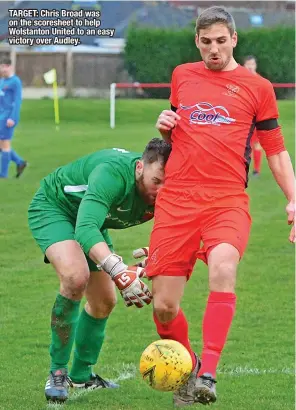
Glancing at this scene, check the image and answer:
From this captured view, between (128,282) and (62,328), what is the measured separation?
1140 millimetres

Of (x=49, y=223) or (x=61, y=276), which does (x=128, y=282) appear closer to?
(x=61, y=276)

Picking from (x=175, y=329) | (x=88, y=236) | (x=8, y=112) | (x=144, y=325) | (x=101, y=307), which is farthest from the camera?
(x=8, y=112)

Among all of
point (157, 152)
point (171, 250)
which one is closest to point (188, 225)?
point (171, 250)

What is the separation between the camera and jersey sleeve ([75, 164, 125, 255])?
6.29 meters

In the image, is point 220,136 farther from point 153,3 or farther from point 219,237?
point 153,3

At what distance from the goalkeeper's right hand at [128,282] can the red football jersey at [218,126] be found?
69cm

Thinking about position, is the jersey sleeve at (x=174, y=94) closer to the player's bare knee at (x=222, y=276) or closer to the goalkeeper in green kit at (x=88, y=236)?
the goalkeeper in green kit at (x=88, y=236)

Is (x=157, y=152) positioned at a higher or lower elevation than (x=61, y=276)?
higher

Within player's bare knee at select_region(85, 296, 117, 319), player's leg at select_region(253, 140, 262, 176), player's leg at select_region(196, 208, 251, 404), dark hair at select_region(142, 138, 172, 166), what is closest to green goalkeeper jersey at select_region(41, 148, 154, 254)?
dark hair at select_region(142, 138, 172, 166)

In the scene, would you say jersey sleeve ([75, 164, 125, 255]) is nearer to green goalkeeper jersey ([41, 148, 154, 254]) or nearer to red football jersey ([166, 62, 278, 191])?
green goalkeeper jersey ([41, 148, 154, 254])

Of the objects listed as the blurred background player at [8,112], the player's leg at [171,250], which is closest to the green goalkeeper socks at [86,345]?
the player's leg at [171,250]

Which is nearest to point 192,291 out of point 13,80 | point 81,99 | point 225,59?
point 225,59

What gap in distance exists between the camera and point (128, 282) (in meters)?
6.08

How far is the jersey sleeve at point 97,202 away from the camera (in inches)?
248
